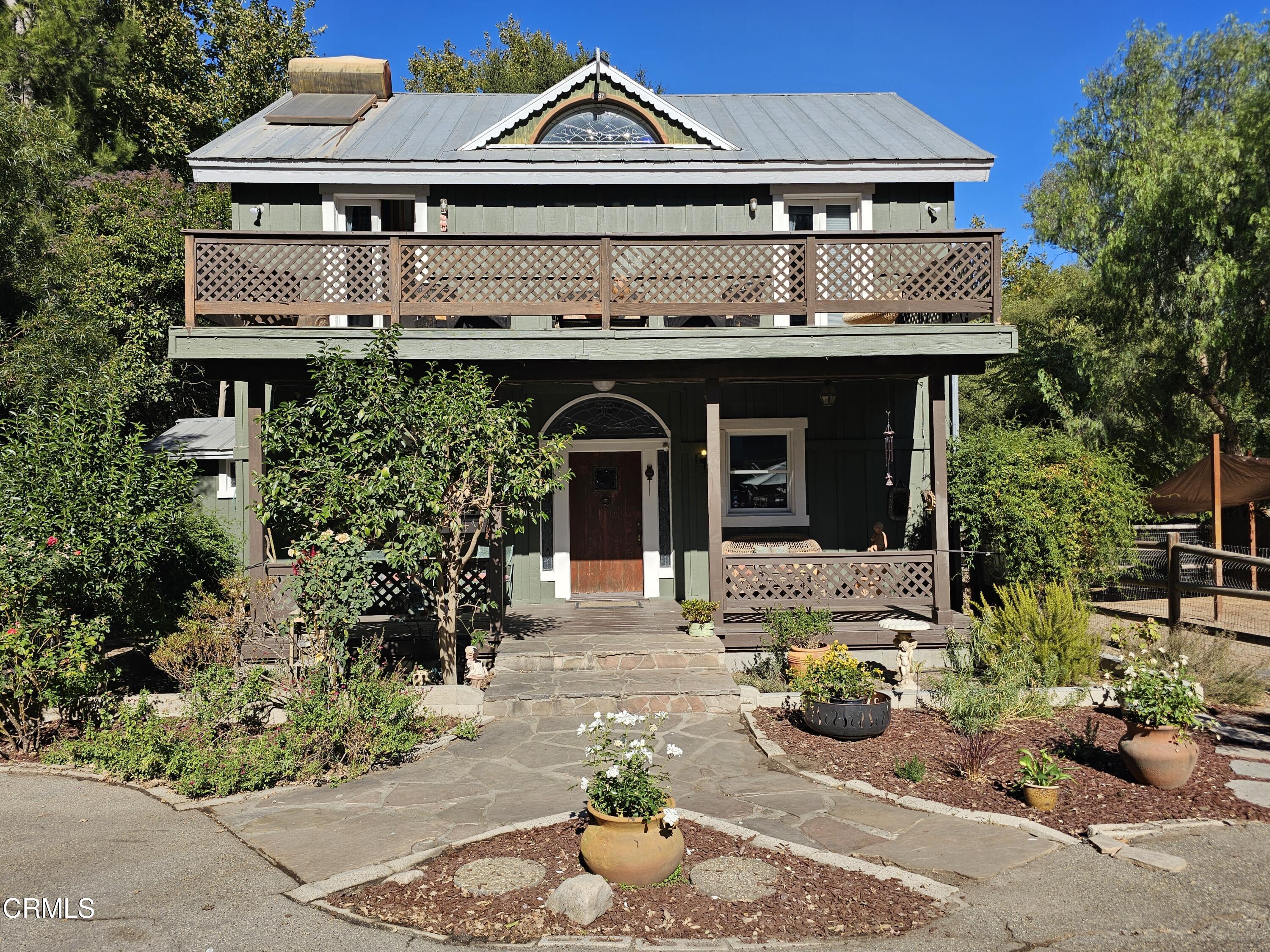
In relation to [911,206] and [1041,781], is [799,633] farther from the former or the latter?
[911,206]

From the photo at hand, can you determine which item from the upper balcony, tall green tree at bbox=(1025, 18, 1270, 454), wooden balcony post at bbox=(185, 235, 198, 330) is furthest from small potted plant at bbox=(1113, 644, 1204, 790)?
tall green tree at bbox=(1025, 18, 1270, 454)

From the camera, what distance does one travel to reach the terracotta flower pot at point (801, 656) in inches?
355

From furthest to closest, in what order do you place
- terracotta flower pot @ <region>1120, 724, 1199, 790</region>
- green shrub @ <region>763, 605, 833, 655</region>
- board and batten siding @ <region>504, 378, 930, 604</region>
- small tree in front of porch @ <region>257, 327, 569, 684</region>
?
board and batten siding @ <region>504, 378, 930, 604</region> < green shrub @ <region>763, 605, 833, 655</region> < small tree in front of porch @ <region>257, 327, 569, 684</region> < terracotta flower pot @ <region>1120, 724, 1199, 790</region>

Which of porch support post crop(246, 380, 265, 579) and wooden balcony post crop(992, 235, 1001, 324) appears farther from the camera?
wooden balcony post crop(992, 235, 1001, 324)

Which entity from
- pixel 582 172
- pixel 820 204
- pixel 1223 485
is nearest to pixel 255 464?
pixel 582 172

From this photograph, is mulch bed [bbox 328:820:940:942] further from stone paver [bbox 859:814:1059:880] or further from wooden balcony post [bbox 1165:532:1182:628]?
wooden balcony post [bbox 1165:532:1182:628]

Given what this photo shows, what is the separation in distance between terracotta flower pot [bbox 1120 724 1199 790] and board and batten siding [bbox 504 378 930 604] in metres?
6.28

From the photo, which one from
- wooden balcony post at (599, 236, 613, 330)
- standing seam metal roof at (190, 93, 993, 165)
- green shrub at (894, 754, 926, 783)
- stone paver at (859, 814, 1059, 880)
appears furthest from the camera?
standing seam metal roof at (190, 93, 993, 165)

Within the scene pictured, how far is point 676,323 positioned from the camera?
12.7m

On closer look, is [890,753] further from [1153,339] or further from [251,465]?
[1153,339]

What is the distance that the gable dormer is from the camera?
12.5 meters

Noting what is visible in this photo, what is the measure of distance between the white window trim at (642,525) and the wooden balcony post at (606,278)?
2.90m

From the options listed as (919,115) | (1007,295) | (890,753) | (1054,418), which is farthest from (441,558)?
(1007,295)

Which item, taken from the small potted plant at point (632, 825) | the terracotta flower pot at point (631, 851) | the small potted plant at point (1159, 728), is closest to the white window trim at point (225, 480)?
the small potted plant at point (632, 825)
